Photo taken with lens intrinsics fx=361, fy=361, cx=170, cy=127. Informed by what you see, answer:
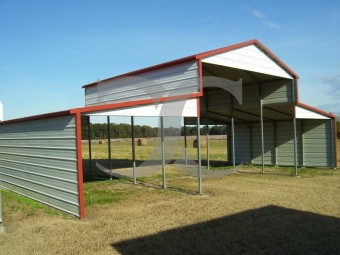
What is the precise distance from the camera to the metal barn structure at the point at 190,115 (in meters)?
9.31

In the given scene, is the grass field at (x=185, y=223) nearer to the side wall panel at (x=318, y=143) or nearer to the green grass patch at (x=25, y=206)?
the green grass patch at (x=25, y=206)

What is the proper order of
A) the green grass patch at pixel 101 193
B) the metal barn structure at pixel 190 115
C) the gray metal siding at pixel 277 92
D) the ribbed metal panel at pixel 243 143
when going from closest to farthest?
the metal barn structure at pixel 190 115, the green grass patch at pixel 101 193, the gray metal siding at pixel 277 92, the ribbed metal panel at pixel 243 143

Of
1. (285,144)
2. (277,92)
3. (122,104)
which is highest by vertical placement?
(277,92)

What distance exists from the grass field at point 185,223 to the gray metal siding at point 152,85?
360 centimetres

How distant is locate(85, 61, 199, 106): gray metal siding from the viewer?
1207 cm

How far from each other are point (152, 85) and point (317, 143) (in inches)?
393

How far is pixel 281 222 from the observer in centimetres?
788

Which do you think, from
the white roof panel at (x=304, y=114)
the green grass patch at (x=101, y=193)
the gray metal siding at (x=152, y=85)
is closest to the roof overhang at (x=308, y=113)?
the white roof panel at (x=304, y=114)

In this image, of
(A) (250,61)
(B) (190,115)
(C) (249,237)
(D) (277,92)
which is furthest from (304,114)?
(C) (249,237)

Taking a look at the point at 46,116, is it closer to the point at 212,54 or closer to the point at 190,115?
the point at 190,115

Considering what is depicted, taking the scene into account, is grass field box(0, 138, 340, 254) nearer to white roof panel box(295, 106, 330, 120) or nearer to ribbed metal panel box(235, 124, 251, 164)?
white roof panel box(295, 106, 330, 120)

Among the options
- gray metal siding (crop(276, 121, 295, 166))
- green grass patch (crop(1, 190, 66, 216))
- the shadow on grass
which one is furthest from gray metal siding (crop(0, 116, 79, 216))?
gray metal siding (crop(276, 121, 295, 166))

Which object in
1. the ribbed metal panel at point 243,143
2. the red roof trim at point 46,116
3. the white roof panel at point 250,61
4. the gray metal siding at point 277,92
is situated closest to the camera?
the red roof trim at point 46,116

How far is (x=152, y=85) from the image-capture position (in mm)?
14219
